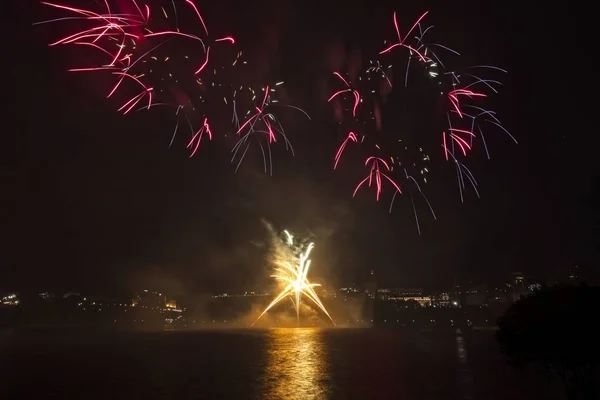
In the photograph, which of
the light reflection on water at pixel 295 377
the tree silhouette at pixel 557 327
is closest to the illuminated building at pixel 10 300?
the light reflection on water at pixel 295 377

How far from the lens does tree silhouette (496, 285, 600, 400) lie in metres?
17.8

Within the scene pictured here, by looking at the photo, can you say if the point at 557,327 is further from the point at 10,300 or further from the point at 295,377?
the point at 10,300

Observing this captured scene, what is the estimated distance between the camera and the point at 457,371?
1877 inches

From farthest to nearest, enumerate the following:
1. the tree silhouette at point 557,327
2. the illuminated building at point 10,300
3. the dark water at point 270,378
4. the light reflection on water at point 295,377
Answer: the illuminated building at point 10,300, the dark water at point 270,378, the light reflection on water at point 295,377, the tree silhouette at point 557,327

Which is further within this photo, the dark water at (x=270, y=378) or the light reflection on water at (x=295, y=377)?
the dark water at (x=270, y=378)

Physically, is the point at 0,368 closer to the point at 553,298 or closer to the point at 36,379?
the point at 36,379

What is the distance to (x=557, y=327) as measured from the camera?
1792cm

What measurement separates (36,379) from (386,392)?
86.2 feet

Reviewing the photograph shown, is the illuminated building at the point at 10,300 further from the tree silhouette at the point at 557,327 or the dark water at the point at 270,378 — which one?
the tree silhouette at the point at 557,327

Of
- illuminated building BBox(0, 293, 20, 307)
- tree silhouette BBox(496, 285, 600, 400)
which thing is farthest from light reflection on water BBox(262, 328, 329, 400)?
illuminated building BBox(0, 293, 20, 307)

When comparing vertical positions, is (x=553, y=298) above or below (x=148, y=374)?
above

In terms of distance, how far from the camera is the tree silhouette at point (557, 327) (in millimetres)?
17750

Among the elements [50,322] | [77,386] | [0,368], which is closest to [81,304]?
[50,322]

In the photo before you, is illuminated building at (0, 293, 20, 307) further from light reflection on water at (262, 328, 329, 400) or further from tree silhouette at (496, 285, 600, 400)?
tree silhouette at (496, 285, 600, 400)
